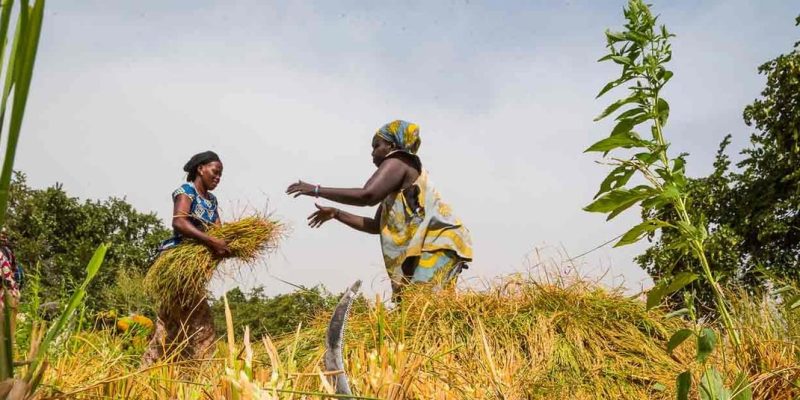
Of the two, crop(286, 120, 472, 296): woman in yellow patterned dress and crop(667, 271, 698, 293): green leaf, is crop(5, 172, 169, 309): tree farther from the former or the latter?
crop(667, 271, 698, 293): green leaf

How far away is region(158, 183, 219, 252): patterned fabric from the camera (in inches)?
172

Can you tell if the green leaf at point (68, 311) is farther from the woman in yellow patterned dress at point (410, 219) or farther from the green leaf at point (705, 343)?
the woman in yellow patterned dress at point (410, 219)

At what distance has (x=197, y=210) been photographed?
4426 millimetres

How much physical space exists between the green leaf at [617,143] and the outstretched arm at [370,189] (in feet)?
7.81

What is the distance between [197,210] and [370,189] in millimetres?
1433

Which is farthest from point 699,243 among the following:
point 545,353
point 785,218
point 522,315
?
point 785,218

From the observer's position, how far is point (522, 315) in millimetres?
3371

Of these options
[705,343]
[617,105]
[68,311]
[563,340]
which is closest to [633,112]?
[617,105]

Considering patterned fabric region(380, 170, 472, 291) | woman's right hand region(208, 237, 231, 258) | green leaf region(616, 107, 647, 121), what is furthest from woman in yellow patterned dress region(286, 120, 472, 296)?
green leaf region(616, 107, 647, 121)

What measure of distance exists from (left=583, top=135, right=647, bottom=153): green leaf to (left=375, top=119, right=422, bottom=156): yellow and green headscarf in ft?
8.13

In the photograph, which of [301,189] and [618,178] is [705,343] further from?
[301,189]

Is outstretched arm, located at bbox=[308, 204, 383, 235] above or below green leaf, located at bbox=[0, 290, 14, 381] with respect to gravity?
above

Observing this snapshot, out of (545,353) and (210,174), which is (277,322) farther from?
(545,353)

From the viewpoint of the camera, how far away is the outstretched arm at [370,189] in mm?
3598
